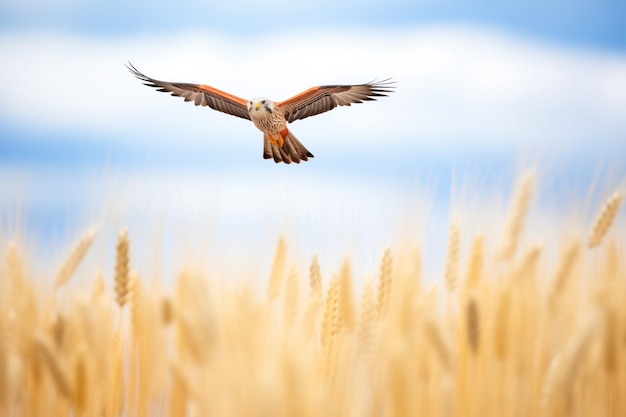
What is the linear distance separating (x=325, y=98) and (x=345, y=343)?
3.77 meters

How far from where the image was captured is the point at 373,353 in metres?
1.75

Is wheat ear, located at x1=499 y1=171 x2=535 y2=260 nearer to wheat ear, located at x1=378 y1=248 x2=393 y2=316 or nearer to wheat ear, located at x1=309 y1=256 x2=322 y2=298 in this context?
wheat ear, located at x1=378 y1=248 x2=393 y2=316

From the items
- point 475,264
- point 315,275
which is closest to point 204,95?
point 315,275

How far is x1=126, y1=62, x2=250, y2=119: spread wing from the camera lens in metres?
5.68

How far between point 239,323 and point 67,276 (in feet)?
2.32

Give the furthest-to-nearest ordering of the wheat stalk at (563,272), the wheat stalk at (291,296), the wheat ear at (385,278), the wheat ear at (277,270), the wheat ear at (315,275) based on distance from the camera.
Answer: the wheat ear at (315,275) < the wheat ear at (385,278) < the wheat ear at (277,270) < the wheat stalk at (291,296) < the wheat stalk at (563,272)

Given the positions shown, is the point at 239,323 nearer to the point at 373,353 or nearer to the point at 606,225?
the point at 373,353

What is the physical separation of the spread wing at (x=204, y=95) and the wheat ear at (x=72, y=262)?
3767mm

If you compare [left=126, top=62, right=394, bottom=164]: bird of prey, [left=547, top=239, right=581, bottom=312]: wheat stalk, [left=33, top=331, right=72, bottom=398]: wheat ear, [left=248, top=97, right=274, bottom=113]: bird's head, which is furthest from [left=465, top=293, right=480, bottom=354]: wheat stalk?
[left=248, top=97, right=274, bottom=113]: bird's head

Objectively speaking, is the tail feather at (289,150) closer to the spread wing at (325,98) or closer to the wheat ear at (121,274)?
the spread wing at (325,98)

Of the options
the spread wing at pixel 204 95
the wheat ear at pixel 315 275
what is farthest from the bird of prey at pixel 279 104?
the wheat ear at pixel 315 275

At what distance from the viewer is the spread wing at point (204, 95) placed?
568cm

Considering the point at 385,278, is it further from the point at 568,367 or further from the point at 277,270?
the point at 568,367

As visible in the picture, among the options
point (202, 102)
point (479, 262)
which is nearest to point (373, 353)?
Result: point (479, 262)
